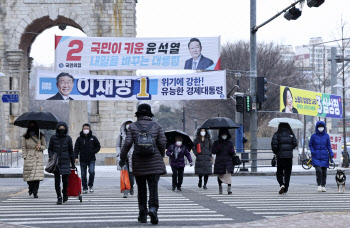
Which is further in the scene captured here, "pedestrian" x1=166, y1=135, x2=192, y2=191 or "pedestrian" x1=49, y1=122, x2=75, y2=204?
"pedestrian" x1=166, y1=135, x2=192, y2=191

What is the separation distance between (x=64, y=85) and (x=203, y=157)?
1102 centimetres

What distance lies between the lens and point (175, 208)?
1302 centimetres

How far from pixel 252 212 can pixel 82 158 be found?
6.55m

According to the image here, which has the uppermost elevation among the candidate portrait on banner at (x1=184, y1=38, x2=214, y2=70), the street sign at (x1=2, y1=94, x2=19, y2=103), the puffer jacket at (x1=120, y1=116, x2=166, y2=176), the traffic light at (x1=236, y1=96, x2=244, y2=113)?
the candidate portrait on banner at (x1=184, y1=38, x2=214, y2=70)

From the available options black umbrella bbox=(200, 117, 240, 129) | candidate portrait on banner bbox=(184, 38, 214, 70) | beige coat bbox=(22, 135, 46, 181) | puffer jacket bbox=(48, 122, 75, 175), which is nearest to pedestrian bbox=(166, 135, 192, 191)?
black umbrella bbox=(200, 117, 240, 129)

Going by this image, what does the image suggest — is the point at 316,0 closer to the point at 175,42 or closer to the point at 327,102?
the point at 175,42

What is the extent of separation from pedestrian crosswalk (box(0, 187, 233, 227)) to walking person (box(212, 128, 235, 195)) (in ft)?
4.88

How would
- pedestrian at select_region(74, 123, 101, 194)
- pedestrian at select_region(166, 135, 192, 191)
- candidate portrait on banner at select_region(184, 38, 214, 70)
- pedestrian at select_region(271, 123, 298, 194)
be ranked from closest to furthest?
pedestrian at select_region(271, 123, 298, 194) → pedestrian at select_region(74, 123, 101, 194) → pedestrian at select_region(166, 135, 192, 191) → candidate portrait on banner at select_region(184, 38, 214, 70)

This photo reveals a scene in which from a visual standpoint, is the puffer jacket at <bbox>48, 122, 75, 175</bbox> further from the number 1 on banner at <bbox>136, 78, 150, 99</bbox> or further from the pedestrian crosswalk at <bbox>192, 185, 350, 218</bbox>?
the number 1 on banner at <bbox>136, 78, 150, 99</bbox>

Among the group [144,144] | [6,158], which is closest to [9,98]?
[6,158]

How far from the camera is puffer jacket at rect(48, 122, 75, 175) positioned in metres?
14.4

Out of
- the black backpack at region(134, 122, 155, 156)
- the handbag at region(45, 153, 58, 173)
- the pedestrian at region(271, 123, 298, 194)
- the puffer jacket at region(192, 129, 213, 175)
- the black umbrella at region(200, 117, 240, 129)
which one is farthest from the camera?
the puffer jacket at region(192, 129, 213, 175)

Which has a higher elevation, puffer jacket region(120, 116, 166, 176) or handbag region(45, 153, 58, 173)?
puffer jacket region(120, 116, 166, 176)

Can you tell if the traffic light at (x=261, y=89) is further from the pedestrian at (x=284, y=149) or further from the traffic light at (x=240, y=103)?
the pedestrian at (x=284, y=149)
